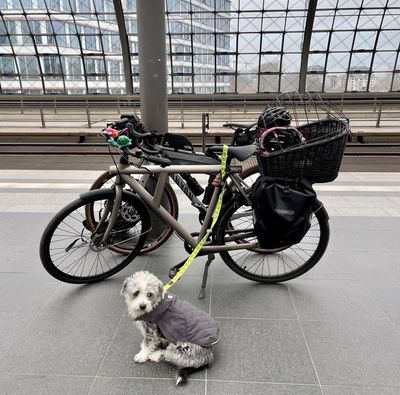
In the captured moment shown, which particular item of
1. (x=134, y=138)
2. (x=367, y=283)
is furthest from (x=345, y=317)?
(x=134, y=138)

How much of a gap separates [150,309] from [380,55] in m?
19.4

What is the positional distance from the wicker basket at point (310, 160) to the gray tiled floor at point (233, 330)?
2.95 feet

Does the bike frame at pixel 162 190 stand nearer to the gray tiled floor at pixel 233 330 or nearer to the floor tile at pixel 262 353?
the gray tiled floor at pixel 233 330

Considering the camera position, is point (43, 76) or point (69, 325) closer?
point (69, 325)

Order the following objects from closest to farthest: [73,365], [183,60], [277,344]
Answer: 1. [73,365]
2. [277,344]
3. [183,60]

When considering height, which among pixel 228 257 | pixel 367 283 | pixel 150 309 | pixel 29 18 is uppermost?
pixel 29 18

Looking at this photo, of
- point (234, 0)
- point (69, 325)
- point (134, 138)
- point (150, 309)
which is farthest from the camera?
point (234, 0)

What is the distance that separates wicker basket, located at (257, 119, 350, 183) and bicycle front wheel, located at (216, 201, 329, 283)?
0.30 meters

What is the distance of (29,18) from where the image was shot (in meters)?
17.9

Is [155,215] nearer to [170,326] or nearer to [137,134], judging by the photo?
[137,134]

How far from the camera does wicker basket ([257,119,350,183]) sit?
2.22 metres

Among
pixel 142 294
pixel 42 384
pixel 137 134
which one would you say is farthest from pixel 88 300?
pixel 137 134

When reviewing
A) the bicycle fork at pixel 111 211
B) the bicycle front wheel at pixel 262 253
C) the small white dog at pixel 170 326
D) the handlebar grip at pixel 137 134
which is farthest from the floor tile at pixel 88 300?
the handlebar grip at pixel 137 134

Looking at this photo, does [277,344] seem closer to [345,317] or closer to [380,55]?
[345,317]
